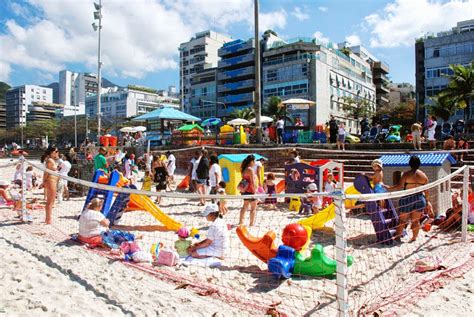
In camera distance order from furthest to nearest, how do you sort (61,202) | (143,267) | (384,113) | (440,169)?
1. (384,113)
2. (61,202)
3. (440,169)
4. (143,267)

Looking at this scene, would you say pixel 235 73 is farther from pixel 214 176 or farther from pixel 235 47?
pixel 214 176

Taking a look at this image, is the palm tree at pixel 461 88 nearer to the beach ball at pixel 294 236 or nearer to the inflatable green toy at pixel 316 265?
the beach ball at pixel 294 236

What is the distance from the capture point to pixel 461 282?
465cm

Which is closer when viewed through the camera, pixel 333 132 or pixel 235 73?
pixel 333 132

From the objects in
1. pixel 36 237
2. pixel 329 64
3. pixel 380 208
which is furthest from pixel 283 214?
pixel 329 64

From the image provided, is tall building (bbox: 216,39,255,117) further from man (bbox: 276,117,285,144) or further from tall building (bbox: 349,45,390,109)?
man (bbox: 276,117,285,144)

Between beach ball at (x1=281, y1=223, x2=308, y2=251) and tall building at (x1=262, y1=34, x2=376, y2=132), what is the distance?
42579mm

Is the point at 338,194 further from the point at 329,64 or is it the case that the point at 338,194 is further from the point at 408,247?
the point at 329,64

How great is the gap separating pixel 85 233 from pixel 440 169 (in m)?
7.55

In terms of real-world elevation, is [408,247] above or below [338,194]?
below

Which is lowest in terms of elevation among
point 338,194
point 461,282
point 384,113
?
point 461,282

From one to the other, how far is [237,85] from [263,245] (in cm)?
5946

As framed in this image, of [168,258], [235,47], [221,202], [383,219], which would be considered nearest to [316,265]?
[168,258]

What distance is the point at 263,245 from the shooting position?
17.1 feet
